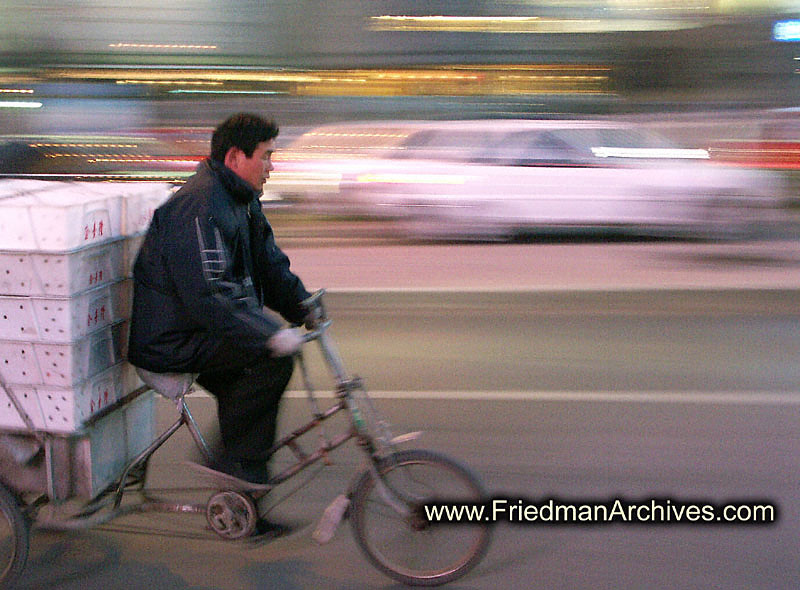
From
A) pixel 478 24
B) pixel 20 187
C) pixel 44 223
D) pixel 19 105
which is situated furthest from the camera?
pixel 478 24

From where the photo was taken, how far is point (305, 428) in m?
3.51

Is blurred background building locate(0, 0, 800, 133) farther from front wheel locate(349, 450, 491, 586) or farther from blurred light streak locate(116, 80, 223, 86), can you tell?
front wheel locate(349, 450, 491, 586)

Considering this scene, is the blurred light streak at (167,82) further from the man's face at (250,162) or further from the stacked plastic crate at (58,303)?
the man's face at (250,162)

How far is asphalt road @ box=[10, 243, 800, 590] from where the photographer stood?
3.60 metres

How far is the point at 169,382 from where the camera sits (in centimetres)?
348

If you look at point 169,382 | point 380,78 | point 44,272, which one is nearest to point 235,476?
point 169,382

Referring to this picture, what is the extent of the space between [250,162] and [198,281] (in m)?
0.48

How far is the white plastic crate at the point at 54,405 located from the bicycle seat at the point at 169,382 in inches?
6.7

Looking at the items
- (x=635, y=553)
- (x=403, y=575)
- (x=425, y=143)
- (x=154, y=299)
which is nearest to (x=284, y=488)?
(x=403, y=575)

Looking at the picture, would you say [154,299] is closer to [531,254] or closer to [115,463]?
[115,463]

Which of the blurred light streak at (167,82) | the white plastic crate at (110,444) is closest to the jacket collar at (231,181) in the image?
the white plastic crate at (110,444)

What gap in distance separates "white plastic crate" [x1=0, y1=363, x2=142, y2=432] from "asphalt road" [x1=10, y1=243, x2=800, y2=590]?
0.46 metres

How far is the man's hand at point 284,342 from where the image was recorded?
3.24 meters

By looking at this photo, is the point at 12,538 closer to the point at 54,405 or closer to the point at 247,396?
the point at 54,405
